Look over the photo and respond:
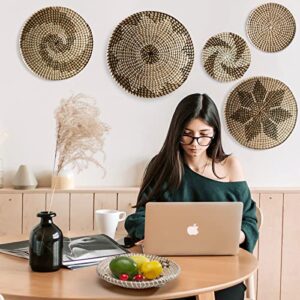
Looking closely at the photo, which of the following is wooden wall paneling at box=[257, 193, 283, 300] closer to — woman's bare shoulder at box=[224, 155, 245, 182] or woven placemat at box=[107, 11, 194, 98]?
woman's bare shoulder at box=[224, 155, 245, 182]

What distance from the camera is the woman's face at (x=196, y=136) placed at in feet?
6.39

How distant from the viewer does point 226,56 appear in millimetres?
2648

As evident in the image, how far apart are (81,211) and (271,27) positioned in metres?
1.46

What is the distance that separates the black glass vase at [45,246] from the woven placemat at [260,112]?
1.50 metres

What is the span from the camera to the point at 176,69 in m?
2.61

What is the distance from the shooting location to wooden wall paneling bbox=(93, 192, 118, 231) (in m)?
2.50

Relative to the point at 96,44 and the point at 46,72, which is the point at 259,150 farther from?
the point at 46,72

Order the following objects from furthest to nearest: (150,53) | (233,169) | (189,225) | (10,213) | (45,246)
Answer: (150,53)
(10,213)
(233,169)
(189,225)
(45,246)

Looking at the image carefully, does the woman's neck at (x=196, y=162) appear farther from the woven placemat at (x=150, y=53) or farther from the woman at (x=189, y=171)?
the woven placemat at (x=150, y=53)

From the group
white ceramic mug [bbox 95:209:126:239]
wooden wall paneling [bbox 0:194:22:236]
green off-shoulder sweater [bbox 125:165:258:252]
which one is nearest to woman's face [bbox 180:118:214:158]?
green off-shoulder sweater [bbox 125:165:258:252]

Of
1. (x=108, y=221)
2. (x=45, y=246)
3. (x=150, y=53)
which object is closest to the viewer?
(x=45, y=246)

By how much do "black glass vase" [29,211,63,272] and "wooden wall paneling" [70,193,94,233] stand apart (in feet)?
3.54

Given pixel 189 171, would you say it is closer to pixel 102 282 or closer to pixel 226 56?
pixel 102 282

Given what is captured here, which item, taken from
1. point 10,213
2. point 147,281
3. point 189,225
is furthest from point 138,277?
point 10,213
